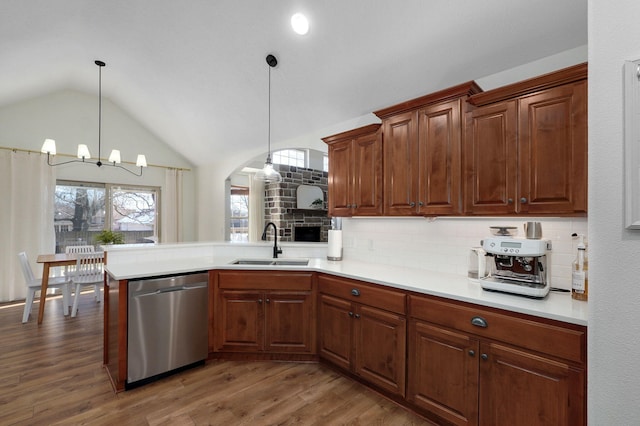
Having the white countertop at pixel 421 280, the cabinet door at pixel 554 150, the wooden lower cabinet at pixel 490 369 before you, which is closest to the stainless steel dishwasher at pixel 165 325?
the white countertop at pixel 421 280

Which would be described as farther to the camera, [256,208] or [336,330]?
[256,208]

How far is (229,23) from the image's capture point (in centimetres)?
281

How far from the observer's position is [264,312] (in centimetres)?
269

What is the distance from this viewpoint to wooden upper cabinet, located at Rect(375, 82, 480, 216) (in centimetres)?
210

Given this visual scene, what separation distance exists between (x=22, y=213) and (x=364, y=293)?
5773 mm

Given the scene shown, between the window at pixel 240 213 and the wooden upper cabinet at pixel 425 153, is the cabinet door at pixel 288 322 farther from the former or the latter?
the window at pixel 240 213

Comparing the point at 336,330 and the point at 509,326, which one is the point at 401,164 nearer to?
the point at 509,326

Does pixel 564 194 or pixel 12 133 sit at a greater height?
pixel 12 133

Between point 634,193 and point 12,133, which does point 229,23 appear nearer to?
point 634,193

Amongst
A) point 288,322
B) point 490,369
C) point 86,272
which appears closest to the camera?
point 490,369

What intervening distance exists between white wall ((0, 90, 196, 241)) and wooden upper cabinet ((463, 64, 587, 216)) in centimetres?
615

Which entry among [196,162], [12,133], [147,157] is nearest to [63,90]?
[12,133]

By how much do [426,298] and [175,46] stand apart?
371 centimetres

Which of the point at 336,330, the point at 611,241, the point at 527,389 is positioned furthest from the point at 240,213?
the point at 611,241
